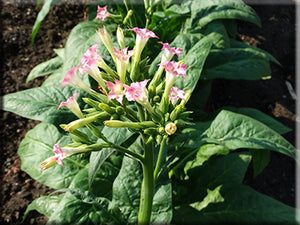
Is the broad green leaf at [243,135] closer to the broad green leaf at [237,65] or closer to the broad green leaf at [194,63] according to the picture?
the broad green leaf at [194,63]

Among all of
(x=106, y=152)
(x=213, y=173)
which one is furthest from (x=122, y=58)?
(x=213, y=173)

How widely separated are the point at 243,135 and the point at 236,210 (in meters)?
0.54

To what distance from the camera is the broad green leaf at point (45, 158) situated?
1797mm

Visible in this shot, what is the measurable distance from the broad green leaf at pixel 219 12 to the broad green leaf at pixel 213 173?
881mm

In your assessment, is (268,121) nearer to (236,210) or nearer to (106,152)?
(236,210)

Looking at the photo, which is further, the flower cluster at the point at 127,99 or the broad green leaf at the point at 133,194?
the broad green leaf at the point at 133,194

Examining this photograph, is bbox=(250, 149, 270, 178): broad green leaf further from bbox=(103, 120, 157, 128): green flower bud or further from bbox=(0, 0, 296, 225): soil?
bbox=(103, 120, 157, 128): green flower bud

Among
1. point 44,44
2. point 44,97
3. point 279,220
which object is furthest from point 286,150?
point 44,44

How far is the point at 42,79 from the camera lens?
112 inches

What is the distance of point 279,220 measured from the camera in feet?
5.41

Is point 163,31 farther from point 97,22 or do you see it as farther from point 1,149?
point 1,149

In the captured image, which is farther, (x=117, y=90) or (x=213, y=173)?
(x=213, y=173)

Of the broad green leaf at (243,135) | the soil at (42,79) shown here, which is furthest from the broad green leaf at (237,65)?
the soil at (42,79)

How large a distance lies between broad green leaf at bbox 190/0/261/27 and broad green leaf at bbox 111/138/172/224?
1017mm
